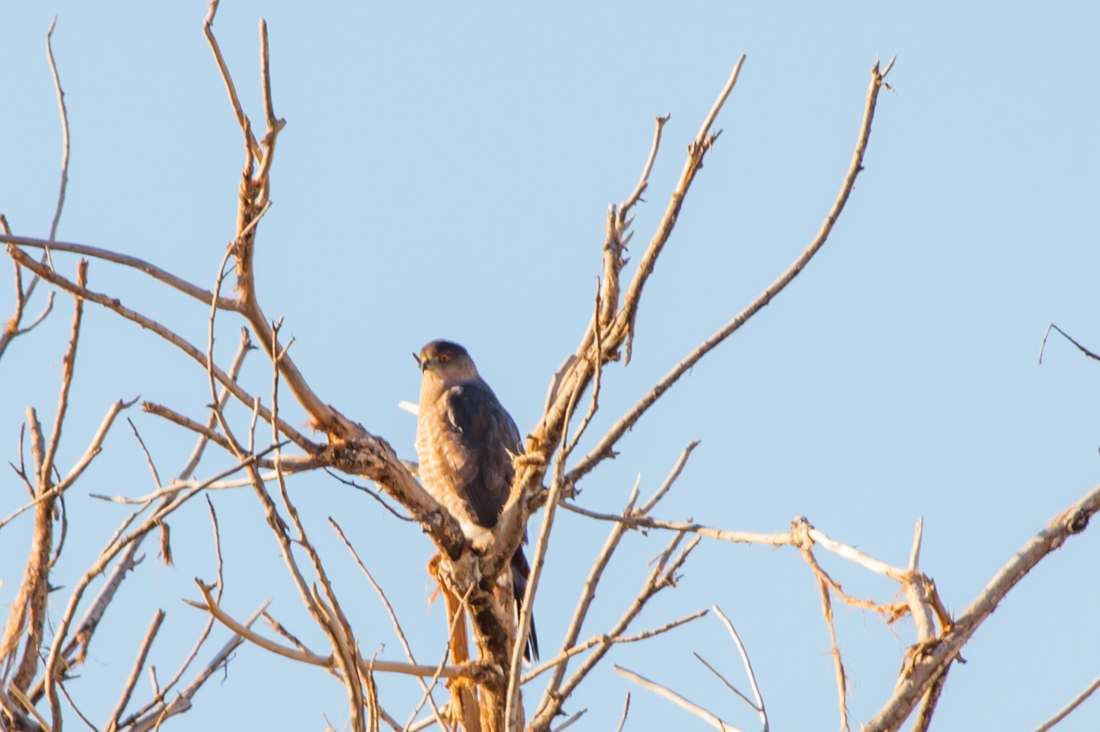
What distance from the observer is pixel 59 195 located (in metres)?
3.89

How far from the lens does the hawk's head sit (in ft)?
24.1

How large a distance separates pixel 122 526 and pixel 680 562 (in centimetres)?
175

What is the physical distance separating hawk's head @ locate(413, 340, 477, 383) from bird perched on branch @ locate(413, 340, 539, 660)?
0.51 feet

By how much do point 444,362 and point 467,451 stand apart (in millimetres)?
1016

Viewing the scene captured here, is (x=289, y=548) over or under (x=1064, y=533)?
over

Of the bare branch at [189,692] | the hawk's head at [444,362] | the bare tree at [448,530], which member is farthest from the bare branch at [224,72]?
the hawk's head at [444,362]

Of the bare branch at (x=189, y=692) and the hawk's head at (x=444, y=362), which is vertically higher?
the hawk's head at (x=444, y=362)

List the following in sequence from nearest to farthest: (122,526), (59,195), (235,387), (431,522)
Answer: (235,387) → (122,526) → (431,522) → (59,195)

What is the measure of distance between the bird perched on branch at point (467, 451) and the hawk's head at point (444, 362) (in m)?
0.15

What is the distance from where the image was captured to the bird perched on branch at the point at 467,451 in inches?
255

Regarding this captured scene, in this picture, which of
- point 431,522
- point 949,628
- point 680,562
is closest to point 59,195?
point 431,522

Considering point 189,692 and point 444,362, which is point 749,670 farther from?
point 444,362

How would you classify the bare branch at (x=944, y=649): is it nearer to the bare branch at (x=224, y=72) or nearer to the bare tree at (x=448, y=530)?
the bare tree at (x=448, y=530)

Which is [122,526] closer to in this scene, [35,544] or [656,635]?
[35,544]
